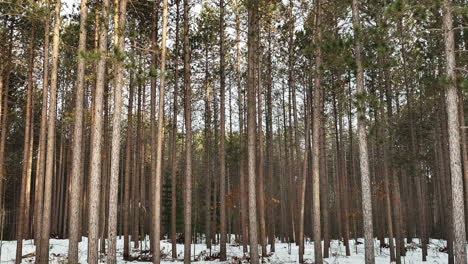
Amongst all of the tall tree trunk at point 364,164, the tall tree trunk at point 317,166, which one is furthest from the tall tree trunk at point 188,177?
the tall tree trunk at point 364,164

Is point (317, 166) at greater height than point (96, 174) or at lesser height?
greater

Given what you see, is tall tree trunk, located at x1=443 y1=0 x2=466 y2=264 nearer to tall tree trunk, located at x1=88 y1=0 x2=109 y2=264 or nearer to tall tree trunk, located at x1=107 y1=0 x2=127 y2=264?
tall tree trunk, located at x1=107 y1=0 x2=127 y2=264

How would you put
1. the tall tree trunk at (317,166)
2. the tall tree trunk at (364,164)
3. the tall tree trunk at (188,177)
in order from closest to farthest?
the tall tree trunk at (364,164), the tall tree trunk at (317,166), the tall tree trunk at (188,177)

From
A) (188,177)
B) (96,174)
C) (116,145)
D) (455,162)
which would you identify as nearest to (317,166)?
(455,162)

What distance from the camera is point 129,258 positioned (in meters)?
16.1

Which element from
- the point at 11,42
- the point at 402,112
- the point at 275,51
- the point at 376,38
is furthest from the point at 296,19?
the point at 11,42

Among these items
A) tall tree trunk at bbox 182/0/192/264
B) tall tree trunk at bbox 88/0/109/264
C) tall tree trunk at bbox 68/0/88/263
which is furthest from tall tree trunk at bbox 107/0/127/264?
tall tree trunk at bbox 182/0/192/264

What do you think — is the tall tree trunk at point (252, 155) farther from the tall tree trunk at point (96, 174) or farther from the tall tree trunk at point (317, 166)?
the tall tree trunk at point (96, 174)

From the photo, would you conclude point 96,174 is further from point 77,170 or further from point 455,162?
point 455,162

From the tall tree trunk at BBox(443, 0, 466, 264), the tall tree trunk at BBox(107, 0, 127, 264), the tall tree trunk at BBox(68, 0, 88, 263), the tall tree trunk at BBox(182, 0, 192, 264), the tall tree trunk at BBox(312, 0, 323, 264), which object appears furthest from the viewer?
the tall tree trunk at BBox(182, 0, 192, 264)

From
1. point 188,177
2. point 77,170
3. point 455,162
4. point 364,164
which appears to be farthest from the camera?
point 188,177

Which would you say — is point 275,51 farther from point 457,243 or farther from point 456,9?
point 457,243

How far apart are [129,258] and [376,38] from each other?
39.3 ft

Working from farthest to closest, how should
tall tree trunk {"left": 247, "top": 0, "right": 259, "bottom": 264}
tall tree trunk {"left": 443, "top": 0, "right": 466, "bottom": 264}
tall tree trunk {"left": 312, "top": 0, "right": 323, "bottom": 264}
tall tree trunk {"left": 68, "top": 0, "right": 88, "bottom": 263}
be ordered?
tall tree trunk {"left": 312, "top": 0, "right": 323, "bottom": 264}, tall tree trunk {"left": 247, "top": 0, "right": 259, "bottom": 264}, tall tree trunk {"left": 68, "top": 0, "right": 88, "bottom": 263}, tall tree trunk {"left": 443, "top": 0, "right": 466, "bottom": 264}
